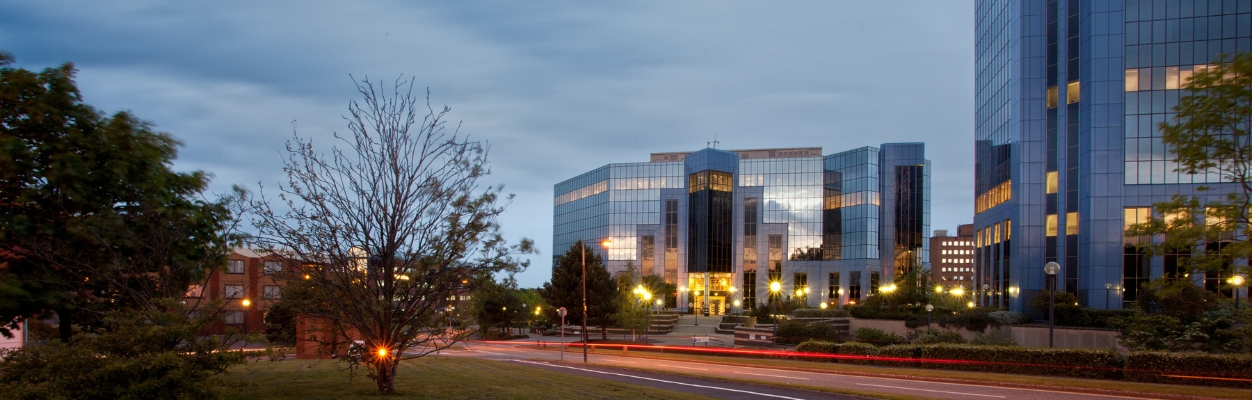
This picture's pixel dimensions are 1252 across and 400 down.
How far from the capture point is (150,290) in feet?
46.9

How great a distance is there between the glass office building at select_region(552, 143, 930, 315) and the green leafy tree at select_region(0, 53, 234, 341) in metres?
79.6

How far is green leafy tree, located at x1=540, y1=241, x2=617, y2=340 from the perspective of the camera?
2299 inches

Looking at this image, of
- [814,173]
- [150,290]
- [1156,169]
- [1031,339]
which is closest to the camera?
[150,290]

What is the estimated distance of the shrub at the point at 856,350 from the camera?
112 ft

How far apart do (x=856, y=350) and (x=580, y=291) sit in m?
27.4

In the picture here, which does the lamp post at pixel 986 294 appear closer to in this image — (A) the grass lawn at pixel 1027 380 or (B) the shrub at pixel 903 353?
(B) the shrub at pixel 903 353

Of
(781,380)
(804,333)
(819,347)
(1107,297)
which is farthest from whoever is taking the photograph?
(1107,297)

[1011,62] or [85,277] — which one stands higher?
[1011,62]

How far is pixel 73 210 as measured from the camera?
622 inches

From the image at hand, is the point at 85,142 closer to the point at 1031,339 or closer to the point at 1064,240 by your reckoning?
the point at 1031,339

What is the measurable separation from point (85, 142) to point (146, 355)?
6.88 m

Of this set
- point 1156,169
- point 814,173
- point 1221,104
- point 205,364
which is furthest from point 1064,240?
point 205,364

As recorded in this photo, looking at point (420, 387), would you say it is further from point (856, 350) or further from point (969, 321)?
point (969, 321)

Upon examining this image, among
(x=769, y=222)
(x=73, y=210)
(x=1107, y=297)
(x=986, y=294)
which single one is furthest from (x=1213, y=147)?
(x=769, y=222)
